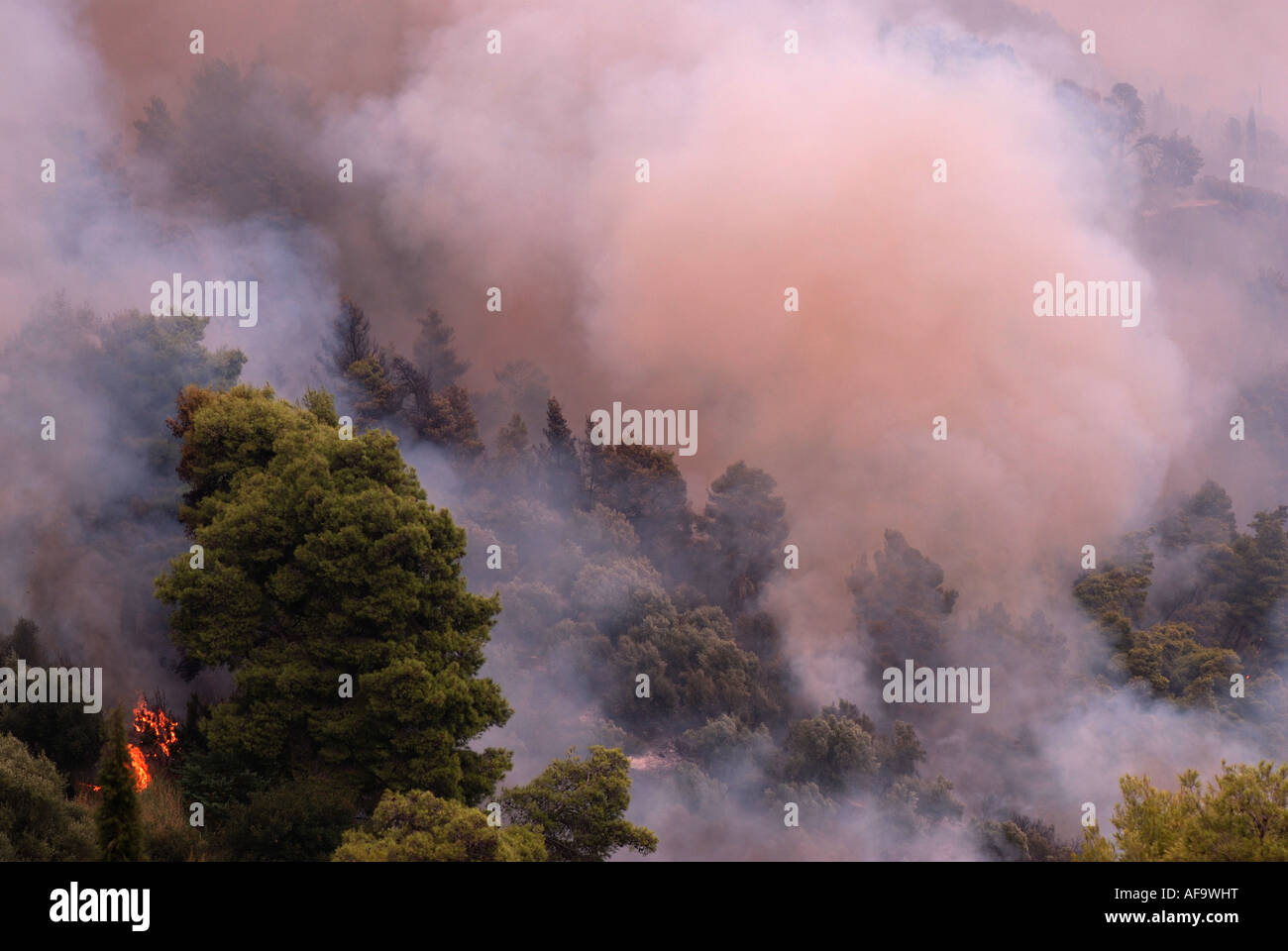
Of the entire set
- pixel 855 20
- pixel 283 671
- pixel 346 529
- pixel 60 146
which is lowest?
pixel 283 671

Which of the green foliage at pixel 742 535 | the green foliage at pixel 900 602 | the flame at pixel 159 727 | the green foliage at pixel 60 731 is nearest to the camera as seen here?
the green foliage at pixel 60 731

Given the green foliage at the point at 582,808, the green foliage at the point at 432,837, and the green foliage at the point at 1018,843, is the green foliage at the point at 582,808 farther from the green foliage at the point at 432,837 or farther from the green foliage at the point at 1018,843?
the green foliage at the point at 1018,843

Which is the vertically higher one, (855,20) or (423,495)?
(855,20)

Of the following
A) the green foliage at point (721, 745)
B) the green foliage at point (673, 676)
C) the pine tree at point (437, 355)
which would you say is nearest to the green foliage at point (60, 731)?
the green foliage at point (673, 676)

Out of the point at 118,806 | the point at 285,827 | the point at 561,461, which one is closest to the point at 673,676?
the point at 561,461

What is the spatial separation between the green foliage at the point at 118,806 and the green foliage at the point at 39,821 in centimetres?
372

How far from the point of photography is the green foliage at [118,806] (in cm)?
1833

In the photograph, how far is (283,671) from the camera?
26219 mm

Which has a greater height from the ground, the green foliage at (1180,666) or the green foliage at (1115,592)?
the green foliage at (1115,592)

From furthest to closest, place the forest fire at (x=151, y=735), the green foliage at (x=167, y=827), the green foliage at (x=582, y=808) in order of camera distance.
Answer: the forest fire at (x=151, y=735) → the green foliage at (x=582, y=808) → the green foliage at (x=167, y=827)
